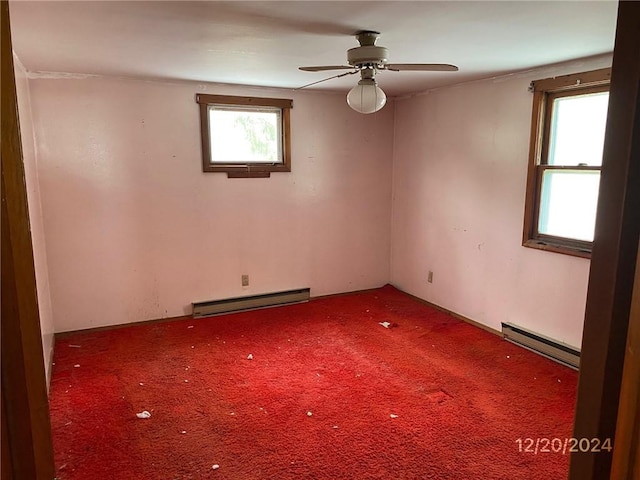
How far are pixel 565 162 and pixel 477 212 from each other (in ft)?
2.84

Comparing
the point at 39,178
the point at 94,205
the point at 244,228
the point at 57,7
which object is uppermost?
the point at 57,7

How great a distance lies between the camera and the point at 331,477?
2.07m

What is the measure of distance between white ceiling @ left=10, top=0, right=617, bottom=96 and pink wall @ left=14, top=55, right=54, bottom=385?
235 millimetres

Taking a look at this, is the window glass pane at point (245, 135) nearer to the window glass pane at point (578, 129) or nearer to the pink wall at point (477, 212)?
the pink wall at point (477, 212)

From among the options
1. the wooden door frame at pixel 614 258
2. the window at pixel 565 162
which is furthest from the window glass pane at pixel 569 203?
the wooden door frame at pixel 614 258

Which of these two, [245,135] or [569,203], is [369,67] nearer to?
[569,203]

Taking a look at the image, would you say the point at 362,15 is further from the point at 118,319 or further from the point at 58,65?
the point at 118,319

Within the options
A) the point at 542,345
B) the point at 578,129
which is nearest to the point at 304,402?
the point at 542,345

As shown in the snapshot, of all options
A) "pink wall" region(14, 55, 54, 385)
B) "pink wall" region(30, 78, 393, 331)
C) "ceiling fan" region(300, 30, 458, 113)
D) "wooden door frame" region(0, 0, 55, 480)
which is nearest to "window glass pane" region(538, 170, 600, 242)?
"ceiling fan" region(300, 30, 458, 113)

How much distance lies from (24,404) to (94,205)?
3394mm

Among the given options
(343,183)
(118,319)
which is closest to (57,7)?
(118,319)

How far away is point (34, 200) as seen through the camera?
3.16 m

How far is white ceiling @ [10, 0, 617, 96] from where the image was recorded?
196 cm

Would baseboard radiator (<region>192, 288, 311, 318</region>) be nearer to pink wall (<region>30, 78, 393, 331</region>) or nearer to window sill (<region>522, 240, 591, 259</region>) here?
pink wall (<region>30, 78, 393, 331</region>)
